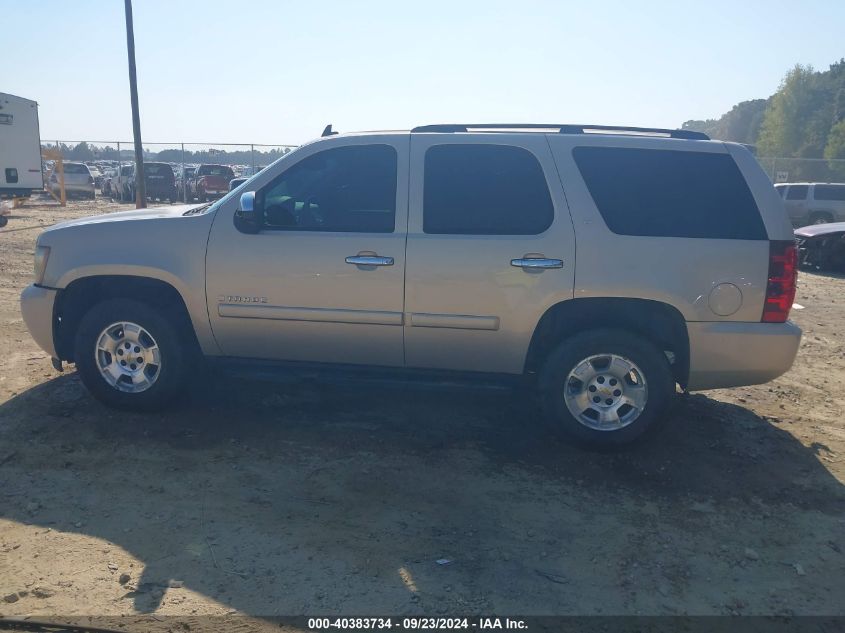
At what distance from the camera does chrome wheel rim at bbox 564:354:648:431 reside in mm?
4676

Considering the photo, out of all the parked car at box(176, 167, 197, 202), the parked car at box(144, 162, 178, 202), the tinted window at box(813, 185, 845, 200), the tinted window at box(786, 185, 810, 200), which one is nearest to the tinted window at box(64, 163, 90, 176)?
the parked car at box(176, 167, 197, 202)

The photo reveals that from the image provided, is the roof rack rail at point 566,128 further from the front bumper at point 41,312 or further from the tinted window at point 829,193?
the tinted window at point 829,193

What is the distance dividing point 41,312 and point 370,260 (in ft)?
8.10

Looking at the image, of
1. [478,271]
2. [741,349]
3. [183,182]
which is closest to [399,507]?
[478,271]

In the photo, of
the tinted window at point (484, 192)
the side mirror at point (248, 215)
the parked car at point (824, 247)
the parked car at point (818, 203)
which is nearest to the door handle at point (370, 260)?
the tinted window at point (484, 192)

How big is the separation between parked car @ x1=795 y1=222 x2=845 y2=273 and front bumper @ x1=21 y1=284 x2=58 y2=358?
13645 mm

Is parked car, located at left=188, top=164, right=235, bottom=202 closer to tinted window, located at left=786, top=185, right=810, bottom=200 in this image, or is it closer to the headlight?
tinted window, located at left=786, top=185, right=810, bottom=200

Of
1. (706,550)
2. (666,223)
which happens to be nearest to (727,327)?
(666,223)

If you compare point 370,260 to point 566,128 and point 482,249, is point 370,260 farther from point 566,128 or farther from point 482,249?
point 566,128

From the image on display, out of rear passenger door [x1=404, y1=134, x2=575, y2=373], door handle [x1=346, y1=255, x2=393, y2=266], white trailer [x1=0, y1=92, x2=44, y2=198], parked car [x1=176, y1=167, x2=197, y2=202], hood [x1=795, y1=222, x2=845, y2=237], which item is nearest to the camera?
rear passenger door [x1=404, y1=134, x2=575, y2=373]

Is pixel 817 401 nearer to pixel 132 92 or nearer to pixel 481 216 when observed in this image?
pixel 481 216

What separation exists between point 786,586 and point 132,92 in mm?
16681

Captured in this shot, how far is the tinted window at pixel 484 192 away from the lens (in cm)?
467

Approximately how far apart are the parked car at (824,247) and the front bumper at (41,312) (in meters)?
13.6
